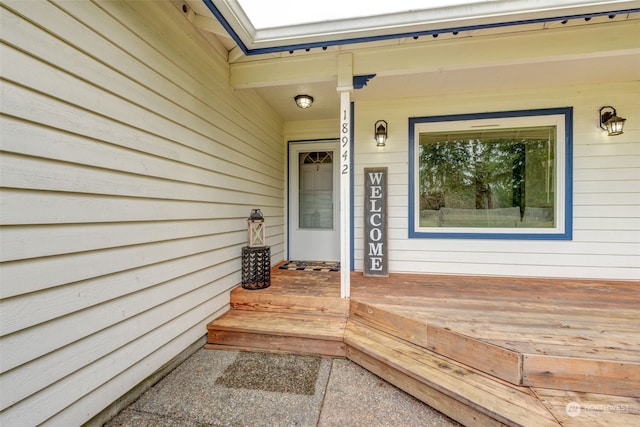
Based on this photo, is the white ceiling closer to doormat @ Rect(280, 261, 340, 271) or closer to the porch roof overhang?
the porch roof overhang

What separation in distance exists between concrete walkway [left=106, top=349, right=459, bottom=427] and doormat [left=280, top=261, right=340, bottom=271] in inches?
68.4

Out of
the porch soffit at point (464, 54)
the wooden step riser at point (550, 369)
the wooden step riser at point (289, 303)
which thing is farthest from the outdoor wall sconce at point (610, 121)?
the wooden step riser at point (289, 303)

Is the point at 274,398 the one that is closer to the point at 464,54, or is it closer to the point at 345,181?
the point at 345,181

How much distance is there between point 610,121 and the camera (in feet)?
9.84

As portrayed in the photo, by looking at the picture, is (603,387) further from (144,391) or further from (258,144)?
(258,144)

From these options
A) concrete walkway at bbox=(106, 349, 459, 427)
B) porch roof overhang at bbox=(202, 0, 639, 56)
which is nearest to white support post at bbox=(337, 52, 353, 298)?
porch roof overhang at bbox=(202, 0, 639, 56)

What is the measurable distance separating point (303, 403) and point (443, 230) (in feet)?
8.77

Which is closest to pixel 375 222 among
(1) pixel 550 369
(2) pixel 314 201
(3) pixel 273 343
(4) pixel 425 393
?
(2) pixel 314 201

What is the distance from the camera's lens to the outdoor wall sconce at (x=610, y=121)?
2945 mm

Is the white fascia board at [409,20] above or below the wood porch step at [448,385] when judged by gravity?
above

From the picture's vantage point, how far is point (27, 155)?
121 centimetres

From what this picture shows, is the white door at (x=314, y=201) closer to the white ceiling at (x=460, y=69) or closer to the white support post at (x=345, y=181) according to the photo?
the white ceiling at (x=460, y=69)

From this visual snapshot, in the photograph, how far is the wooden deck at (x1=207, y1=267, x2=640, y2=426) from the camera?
5.08 feet

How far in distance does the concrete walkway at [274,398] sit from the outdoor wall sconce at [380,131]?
261 centimetres
